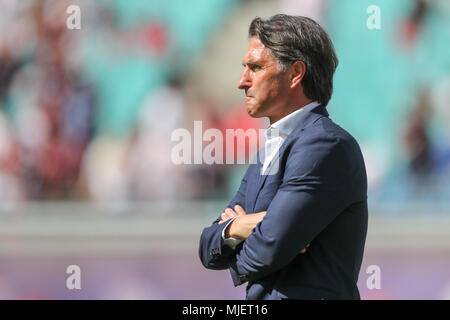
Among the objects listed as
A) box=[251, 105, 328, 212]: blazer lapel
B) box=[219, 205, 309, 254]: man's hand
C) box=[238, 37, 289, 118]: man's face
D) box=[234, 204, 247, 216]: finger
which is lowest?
box=[219, 205, 309, 254]: man's hand

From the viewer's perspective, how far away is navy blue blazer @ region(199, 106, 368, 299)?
199cm

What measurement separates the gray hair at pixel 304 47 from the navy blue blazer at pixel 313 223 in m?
0.13

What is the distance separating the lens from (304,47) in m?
2.11

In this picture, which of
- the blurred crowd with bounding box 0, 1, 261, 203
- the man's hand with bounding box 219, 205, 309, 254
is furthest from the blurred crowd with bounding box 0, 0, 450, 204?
the man's hand with bounding box 219, 205, 309, 254

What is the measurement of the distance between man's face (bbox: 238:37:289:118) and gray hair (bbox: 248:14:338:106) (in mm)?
23

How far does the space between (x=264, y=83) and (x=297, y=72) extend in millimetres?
101

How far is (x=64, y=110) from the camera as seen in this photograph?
574 centimetres

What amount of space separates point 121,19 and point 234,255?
388 centimetres

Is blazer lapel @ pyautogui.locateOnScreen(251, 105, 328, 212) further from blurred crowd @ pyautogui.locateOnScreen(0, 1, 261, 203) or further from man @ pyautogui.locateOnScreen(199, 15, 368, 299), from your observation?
blurred crowd @ pyautogui.locateOnScreen(0, 1, 261, 203)

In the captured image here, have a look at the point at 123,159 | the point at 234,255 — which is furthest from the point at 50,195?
the point at 234,255
